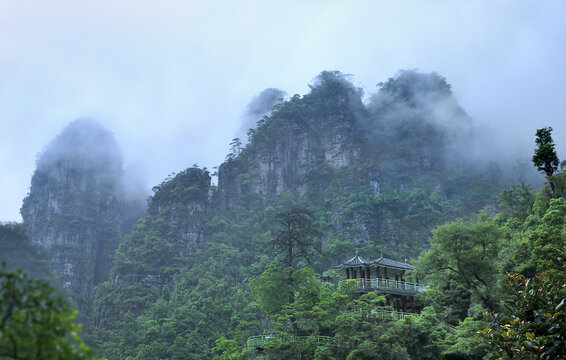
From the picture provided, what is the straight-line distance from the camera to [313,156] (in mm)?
94188

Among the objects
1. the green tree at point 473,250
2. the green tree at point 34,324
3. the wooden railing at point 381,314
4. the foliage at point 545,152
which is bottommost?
the green tree at point 34,324

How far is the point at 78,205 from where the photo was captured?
102000mm

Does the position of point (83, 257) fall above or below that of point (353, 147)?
below

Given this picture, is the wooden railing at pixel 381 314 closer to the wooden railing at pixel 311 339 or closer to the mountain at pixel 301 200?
the wooden railing at pixel 311 339

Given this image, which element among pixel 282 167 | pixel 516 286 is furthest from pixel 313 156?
pixel 516 286

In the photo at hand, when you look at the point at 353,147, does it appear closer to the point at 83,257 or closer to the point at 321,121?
the point at 321,121

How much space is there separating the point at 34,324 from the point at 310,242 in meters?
49.7

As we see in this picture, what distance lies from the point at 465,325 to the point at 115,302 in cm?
5576

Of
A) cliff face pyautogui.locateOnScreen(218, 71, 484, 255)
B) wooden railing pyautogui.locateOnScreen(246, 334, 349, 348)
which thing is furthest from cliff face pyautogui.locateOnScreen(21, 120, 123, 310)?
wooden railing pyautogui.locateOnScreen(246, 334, 349, 348)

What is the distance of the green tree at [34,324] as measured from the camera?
4953mm

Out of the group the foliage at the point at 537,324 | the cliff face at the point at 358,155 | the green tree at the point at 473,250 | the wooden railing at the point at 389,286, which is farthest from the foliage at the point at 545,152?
the cliff face at the point at 358,155

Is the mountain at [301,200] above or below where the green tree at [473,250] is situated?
above

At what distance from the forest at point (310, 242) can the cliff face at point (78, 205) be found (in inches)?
15.7

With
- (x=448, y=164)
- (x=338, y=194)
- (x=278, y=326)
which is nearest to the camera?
(x=278, y=326)
